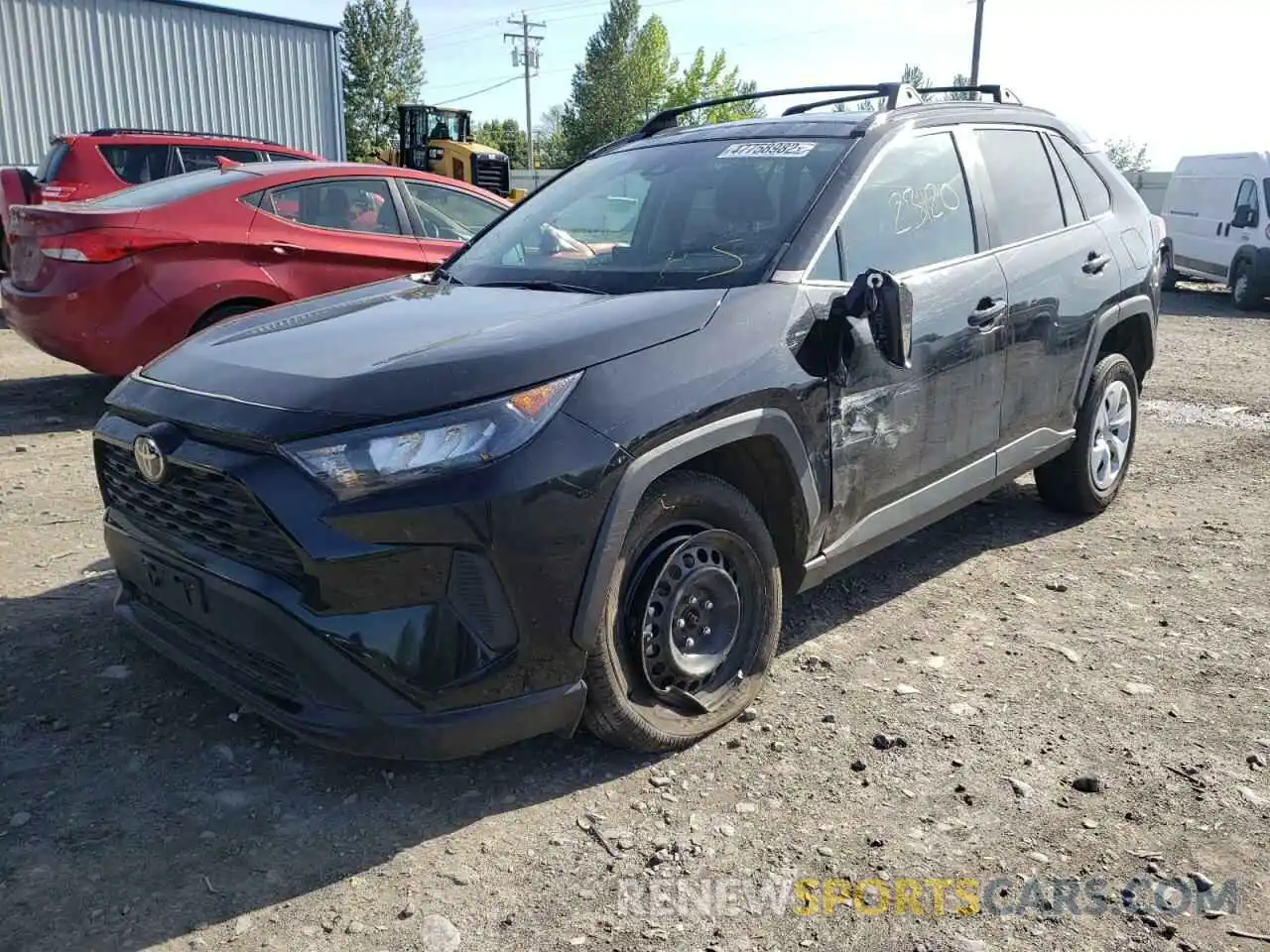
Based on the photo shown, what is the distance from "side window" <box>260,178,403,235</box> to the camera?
22.5ft

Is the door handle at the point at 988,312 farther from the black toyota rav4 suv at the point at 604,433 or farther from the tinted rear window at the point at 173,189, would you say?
the tinted rear window at the point at 173,189

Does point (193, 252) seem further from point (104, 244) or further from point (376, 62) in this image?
point (376, 62)

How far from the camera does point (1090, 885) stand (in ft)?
8.20

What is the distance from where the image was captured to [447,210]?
7660mm

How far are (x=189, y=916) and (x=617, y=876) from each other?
965 mm

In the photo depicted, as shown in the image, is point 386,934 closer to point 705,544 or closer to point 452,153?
point 705,544

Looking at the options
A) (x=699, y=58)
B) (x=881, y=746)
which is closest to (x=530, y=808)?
(x=881, y=746)

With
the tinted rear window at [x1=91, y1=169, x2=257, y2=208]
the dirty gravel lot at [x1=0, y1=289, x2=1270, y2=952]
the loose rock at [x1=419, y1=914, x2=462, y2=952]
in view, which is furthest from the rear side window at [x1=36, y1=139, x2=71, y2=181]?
the loose rock at [x1=419, y1=914, x2=462, y2=952]

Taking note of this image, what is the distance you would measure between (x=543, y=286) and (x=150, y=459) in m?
1.32

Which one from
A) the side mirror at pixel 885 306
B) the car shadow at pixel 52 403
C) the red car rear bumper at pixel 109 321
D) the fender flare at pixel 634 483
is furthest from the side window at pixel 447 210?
the fender flare at pixel 634 483

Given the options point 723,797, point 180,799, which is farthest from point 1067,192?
point 180,799

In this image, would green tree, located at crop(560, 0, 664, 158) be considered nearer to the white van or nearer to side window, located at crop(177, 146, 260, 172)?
the white van

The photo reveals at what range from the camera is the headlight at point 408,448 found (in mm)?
2406

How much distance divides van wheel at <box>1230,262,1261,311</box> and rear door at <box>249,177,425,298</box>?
1198 cm
